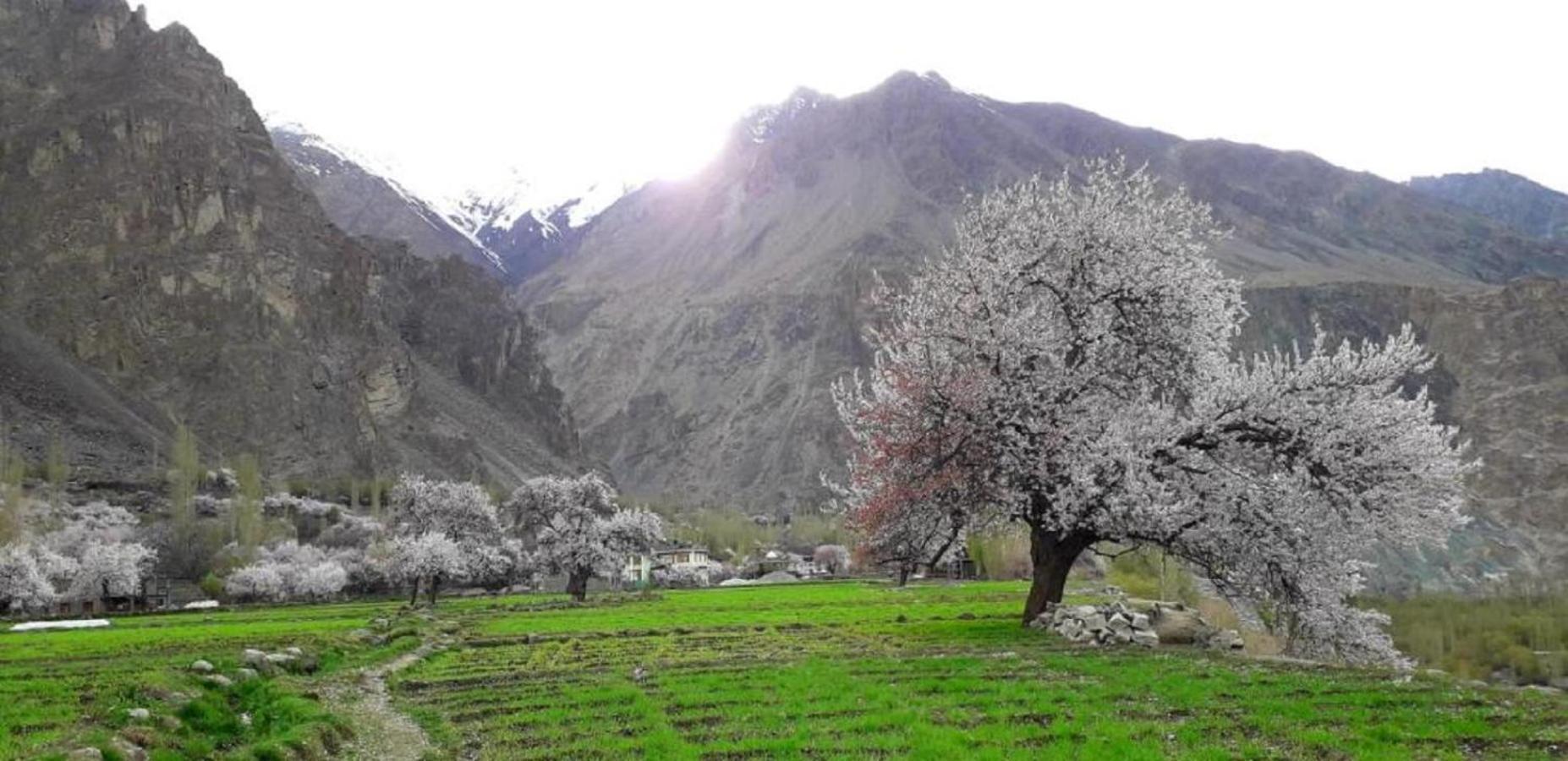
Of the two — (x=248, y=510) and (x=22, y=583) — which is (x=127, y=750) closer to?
(x=22, y=583)

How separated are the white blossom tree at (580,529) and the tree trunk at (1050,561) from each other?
55.6 m

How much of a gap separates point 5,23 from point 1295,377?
246m

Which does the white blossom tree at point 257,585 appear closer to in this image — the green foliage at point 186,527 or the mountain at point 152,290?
the green foliage at point 186,527

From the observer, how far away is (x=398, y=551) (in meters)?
81.8

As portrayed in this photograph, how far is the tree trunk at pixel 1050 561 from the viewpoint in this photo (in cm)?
2931

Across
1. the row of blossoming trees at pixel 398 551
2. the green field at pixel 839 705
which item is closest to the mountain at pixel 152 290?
the row of blossoming trees at pixel 398 551

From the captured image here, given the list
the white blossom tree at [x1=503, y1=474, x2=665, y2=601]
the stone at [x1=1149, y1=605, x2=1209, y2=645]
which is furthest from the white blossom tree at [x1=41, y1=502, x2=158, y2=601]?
the stone at [x1=1149, y1=605, x2=1209, y2=645]

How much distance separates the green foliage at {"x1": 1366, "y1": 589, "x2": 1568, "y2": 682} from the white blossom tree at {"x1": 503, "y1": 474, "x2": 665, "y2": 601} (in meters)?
59.8

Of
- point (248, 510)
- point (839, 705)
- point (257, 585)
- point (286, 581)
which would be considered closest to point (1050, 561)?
point (839, 705)

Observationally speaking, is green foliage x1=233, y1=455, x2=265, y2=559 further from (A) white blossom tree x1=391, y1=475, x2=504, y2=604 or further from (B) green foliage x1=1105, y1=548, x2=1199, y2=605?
(B) green foliage x1=1105, y1=548, x2=1199, y2=605

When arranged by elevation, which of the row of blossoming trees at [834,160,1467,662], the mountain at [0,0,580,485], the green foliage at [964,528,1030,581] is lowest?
the green foliage at [964,528,1030,581]

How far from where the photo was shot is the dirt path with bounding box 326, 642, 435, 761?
53.5ft

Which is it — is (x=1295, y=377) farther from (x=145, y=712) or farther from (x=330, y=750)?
(x=145, y=712)

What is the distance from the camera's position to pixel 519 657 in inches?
1229
